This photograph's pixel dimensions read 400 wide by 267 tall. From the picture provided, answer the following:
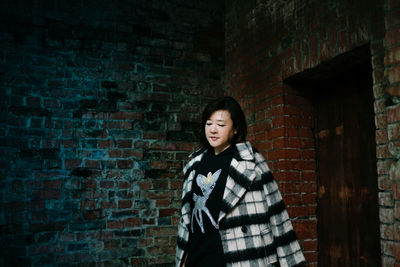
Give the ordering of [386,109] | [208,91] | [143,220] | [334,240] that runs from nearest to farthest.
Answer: [386,109] → [334,240] → [143,220] → [208,91]

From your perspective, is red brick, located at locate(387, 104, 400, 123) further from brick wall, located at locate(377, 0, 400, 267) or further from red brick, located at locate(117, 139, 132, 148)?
red brick, located at locate(117, 139, 132, 148)

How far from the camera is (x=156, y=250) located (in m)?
3.29

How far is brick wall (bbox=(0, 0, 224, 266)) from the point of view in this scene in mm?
2990

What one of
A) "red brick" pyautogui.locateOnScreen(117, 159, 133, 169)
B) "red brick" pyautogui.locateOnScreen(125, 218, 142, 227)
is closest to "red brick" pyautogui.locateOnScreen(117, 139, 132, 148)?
"red brick" pyautogui.locateOnScreen(117, 159, 133, 169)

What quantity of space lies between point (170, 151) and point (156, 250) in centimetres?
100

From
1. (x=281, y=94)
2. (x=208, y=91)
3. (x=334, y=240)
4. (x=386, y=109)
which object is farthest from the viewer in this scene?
(x=208, y=91)

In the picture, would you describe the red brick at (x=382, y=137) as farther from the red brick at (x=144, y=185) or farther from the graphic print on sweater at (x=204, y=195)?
the red brick at (x=144, y=185)

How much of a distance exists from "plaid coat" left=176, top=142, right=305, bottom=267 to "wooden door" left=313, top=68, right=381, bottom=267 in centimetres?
61

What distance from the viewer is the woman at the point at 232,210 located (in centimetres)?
200

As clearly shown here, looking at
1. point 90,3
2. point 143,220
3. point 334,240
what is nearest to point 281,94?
point 334,240

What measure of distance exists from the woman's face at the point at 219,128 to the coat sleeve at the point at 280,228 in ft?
0.92

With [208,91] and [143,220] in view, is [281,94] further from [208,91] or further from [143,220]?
[143,220]

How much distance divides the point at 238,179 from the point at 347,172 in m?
0.95

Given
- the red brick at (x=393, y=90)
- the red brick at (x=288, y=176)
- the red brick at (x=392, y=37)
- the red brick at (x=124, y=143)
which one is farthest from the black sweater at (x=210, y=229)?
the red brick at (x=124, y=143)
